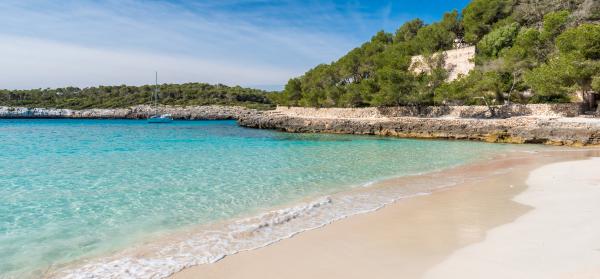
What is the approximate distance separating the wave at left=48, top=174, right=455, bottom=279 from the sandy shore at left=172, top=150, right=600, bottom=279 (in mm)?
245

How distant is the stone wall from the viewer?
2516 cm

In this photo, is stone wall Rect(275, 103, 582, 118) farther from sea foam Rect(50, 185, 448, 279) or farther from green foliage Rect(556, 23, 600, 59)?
sea foam Rect(50, 185, 448, 279)

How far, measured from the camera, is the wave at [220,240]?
4.00 m

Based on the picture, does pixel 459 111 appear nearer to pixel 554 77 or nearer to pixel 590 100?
pixel 554 77

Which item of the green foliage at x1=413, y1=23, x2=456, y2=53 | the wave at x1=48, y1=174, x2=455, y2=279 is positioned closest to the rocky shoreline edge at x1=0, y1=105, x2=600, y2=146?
the green foliage at x1=413, y1=23, x2=456, y2=53

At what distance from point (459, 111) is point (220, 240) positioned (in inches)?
1174

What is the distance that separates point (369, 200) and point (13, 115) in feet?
312

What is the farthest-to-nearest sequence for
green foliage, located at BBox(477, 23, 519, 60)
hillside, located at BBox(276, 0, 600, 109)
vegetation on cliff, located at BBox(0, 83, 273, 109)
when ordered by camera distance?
vegetation on cliff, located at BBox(0, 83, 273, 109)
green foliage, located at BBox(477, 23, 519, 60)
hillside, located at BBox(276, 0, 600, 109)

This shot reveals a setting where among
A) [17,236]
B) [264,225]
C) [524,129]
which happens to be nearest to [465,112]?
[524,129]

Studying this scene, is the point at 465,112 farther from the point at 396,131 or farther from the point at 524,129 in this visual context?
the point at 524,129

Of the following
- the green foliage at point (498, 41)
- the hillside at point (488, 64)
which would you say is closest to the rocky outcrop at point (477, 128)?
the hillside at point (488, 64)

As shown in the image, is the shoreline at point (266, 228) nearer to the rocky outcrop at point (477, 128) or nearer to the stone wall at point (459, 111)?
the rocky outcrop at point (477, 128)

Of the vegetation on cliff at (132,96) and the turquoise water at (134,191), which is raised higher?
the vegetation on cliff at (132,96)

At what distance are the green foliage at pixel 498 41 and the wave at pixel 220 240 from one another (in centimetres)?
3317
